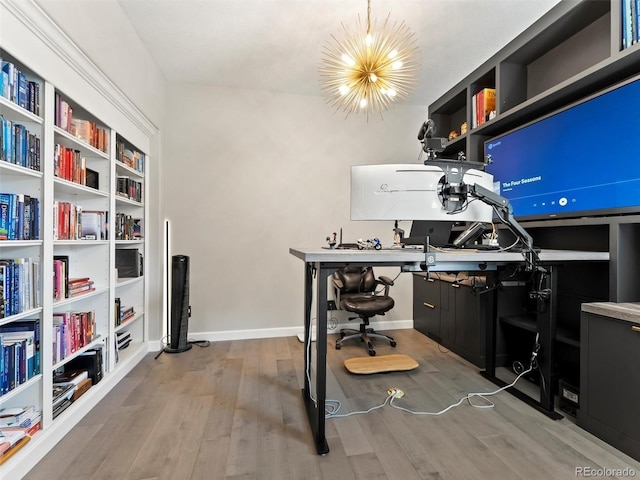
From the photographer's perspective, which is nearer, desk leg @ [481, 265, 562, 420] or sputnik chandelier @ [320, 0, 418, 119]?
desk leg @ [481, 265, 562, 420]

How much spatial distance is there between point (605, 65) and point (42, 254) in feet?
10.6

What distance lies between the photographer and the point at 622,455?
1423mm

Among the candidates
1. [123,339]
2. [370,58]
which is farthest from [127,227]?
[370,58]

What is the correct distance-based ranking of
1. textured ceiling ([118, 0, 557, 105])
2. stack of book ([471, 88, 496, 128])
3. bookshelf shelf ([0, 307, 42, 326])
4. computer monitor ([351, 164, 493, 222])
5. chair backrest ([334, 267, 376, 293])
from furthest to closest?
1. chair backrest ([334, 267, 376, 293])
2. stack of book ([471, 88, 496, 128])
3. textured ceiling ([118, 0, 557, 105])
4. computer monitor ([351, 164, 493, 222])
5. bookshelf shelf ([0, 307, 42, 326])

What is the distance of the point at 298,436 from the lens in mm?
1585

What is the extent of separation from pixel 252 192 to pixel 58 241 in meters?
1.86

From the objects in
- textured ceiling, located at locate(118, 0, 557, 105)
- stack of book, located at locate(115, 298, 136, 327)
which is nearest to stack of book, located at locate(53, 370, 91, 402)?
stack of book, located at locate(115, 298, 136, 327)

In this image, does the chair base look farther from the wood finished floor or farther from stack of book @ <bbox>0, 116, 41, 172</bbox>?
stack of book @ <bbox>0, 116, 41, 172</bbox>

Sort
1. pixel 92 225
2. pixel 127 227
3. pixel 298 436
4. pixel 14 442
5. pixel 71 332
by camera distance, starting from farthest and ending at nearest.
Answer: pixel 127 227 → pixel 92 225 → pixel 71 332 → pixel 298 436 → pixel 14 442

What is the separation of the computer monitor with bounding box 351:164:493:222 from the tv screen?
942mm

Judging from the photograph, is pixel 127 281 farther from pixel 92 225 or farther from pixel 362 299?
pixel 362 299

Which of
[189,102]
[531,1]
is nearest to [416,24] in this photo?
[531,1]

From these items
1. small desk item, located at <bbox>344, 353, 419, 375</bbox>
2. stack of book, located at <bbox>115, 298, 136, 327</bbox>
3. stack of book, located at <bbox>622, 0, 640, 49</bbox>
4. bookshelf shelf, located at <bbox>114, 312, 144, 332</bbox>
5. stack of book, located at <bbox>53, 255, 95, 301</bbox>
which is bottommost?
small desk item, located at <bbox>344, 353, 419, 375</bbox>

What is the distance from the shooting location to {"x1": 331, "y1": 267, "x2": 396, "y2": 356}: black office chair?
2.83 metres
